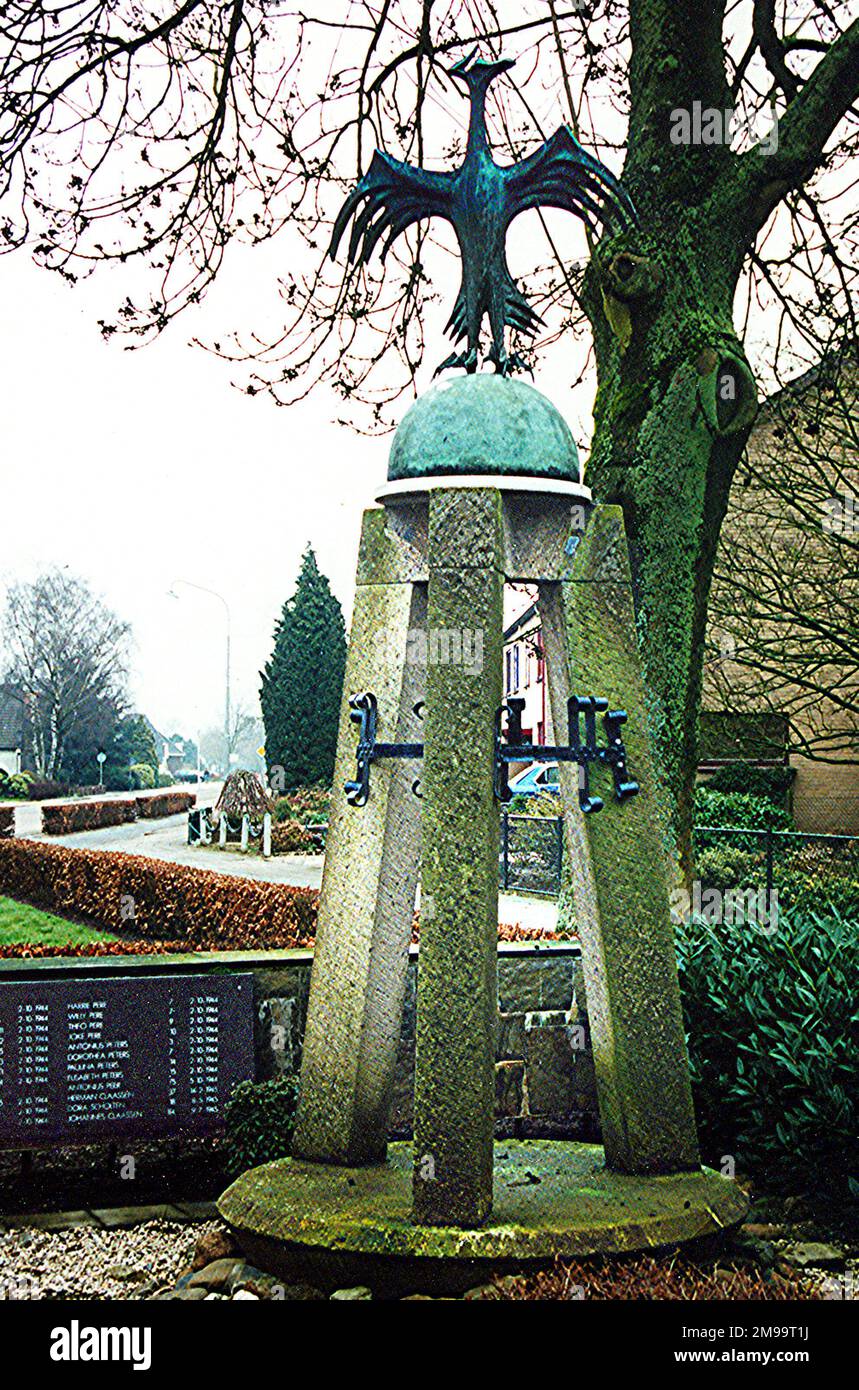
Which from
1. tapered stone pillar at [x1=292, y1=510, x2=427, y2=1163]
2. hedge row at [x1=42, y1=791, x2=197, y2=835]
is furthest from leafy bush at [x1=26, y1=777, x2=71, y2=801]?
tapered stone pillar at [x1=292, y1=510, x2=427, y2=1163]

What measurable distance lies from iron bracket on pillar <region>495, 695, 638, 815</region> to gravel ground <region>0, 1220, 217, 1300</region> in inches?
89.1

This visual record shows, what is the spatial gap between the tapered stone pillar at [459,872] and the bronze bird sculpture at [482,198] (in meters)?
0.90

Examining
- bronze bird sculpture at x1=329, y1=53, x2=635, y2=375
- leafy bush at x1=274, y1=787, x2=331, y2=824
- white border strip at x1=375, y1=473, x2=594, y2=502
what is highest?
bronze bird sculpture at x1=329, y1=53, x2=635, y2=375

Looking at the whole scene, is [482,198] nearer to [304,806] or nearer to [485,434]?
[485,434]

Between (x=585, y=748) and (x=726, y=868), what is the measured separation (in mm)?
12235

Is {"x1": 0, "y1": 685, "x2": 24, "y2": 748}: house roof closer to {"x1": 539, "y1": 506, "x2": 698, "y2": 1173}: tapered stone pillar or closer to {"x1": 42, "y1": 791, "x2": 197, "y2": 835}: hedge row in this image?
{"x1": 42, "y1": 791, "x2": 197, "y2": 835}: hedge row

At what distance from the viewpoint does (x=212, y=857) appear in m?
21.9

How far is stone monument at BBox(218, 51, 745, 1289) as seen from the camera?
15.1 feet

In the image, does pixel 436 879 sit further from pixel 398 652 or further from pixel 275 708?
pixel 275 708

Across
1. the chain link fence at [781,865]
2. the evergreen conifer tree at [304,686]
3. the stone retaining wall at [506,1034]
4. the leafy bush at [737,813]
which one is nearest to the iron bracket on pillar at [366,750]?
the stone retaining wall at [506,1034]

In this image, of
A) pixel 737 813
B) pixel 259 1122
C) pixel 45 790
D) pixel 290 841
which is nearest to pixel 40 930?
pixel 290 841

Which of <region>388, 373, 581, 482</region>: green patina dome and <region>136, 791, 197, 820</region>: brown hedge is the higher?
<region>388, 373, 581, 482</region>: green patina dome

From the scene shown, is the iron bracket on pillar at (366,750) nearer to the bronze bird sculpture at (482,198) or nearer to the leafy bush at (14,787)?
Answer: the bronze bird sculpture at (482,198)

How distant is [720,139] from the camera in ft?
25.9
